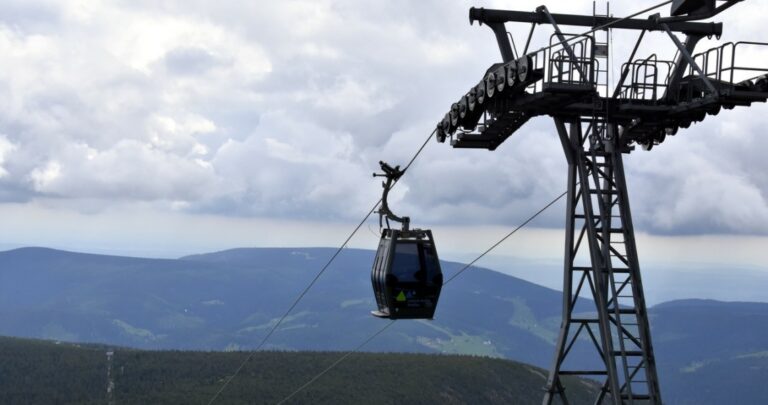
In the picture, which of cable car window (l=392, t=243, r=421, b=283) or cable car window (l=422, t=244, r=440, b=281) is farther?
cable car window (l=422, t=244, r=440, b=281)

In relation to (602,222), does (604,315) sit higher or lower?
lower

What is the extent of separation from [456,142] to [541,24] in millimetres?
5045

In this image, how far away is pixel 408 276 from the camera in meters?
32.6

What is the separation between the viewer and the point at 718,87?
28.4 m

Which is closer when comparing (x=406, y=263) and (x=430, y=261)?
(x=406, y=263)

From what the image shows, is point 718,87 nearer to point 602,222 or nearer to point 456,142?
point 602,222

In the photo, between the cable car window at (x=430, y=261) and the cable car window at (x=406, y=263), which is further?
the cable car window at (x=430, y=261)

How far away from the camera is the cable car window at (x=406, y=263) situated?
32.5 meters

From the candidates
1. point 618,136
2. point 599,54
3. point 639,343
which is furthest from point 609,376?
point 599,54

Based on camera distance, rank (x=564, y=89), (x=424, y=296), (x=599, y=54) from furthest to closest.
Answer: (x=424, y=296), (x=599, y=54), (x=564, y=89)

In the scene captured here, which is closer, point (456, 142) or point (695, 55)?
point (695, 55)

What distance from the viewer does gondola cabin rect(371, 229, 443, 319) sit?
32.5 m

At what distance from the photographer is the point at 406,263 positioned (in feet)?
107

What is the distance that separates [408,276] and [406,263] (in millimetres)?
440
